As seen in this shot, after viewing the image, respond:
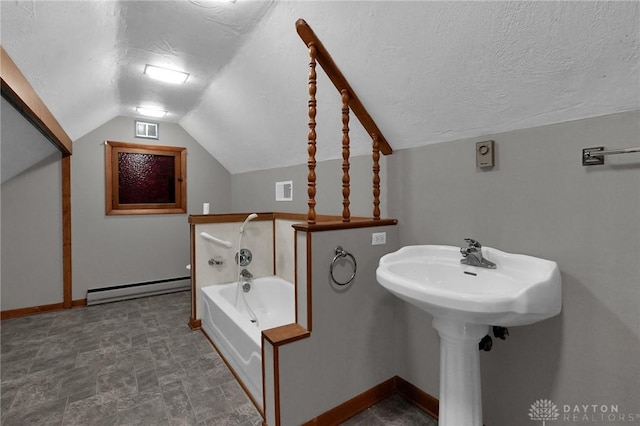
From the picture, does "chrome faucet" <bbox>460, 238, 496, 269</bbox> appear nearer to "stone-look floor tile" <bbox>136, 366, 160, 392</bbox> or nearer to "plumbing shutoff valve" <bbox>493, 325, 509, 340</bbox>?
"plumbing shutoff valve" <bbox>493, 325, 509, 340</bbox>

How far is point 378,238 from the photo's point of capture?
6.40 feet

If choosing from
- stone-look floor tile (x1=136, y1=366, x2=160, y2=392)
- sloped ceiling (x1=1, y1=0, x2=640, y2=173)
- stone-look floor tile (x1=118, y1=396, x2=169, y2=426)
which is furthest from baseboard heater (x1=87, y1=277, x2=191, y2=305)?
stone-look floor tile (x1=118, y1=396, x2=169, y2=426)

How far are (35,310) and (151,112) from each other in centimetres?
257

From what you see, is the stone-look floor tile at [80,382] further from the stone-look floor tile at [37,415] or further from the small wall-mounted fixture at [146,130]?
the small wall-mounted fixture at [146,130]

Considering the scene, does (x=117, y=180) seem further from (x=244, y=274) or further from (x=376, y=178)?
(x=376, y=178)

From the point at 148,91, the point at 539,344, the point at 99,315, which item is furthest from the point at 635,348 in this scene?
the point at 99,315

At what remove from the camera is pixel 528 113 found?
139 cm

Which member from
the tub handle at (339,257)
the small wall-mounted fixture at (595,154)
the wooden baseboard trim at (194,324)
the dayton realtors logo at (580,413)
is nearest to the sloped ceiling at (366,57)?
the small wall-mounted fixture at (595,154)

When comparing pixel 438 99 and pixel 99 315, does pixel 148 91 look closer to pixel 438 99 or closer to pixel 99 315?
pixel 99 315

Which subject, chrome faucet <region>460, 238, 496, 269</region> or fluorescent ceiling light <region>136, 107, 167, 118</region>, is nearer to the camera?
chrome faucet <region>460, 238, 496, 269</region>

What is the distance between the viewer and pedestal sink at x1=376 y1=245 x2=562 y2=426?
1.05 metres

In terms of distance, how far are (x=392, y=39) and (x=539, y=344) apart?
1600 millimetres

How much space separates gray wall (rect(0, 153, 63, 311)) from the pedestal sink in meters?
3.81

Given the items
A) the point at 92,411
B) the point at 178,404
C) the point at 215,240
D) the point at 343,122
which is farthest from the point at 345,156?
the point at 92,411
